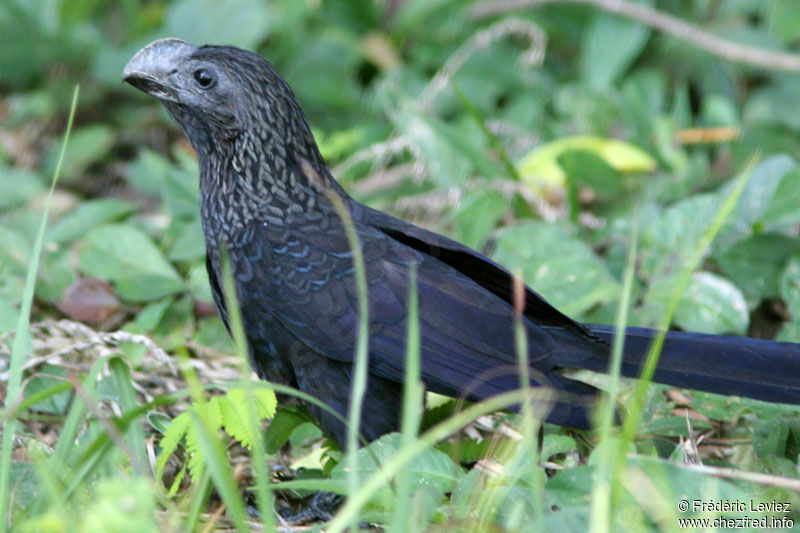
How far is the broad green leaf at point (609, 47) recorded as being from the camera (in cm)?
482

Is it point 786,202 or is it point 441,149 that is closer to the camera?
point 786,202

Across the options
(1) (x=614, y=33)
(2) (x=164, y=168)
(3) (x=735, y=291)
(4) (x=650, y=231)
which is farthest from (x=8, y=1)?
(3) (x=735, y=291)

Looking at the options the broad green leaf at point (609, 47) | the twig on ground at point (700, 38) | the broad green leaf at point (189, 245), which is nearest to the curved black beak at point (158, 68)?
the broad green leaf at point (189, 245)

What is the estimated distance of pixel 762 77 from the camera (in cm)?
517

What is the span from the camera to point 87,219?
3.93 m

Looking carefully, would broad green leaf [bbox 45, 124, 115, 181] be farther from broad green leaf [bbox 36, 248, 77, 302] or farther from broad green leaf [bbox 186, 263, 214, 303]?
broad green leaf [bbox 186, 263, 214, 303]

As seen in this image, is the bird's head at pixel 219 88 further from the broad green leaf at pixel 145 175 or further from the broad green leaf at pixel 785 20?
the broad green leaf at pixel 785 20

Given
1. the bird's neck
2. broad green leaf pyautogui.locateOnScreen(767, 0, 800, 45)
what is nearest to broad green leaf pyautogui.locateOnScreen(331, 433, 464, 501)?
the bird's neck

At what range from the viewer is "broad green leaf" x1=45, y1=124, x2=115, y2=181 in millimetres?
4805

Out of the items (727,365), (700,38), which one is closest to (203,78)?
(727,365)

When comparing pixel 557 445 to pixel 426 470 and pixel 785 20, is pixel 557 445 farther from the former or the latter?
pixel 785 20

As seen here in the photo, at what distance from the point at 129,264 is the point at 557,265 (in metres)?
1.44

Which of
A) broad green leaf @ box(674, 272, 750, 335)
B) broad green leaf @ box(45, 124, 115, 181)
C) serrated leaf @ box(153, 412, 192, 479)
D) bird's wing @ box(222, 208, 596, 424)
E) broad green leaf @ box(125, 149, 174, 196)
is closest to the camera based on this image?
serrated leaf @ box(153, 412, 192, 479)

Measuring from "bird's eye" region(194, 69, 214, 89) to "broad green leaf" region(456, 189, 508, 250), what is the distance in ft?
3.73
